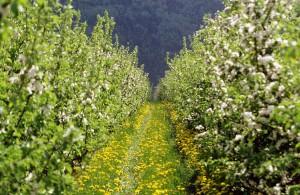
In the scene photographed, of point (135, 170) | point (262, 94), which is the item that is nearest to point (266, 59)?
point (262, 94)

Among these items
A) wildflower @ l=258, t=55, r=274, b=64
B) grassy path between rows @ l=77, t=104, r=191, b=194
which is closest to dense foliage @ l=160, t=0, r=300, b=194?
wildflower @ l=258, t=55, r=274, b=64

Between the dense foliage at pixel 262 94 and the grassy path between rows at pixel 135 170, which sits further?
the grassy path between rows at pixel 135 170

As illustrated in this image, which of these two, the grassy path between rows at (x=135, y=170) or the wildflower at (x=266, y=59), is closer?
the wildflower at (x=266, y=59)

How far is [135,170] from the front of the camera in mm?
18234

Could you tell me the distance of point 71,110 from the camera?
11.2 m

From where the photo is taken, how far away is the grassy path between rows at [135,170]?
1526cm

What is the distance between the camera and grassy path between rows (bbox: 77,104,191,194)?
50.1 ft

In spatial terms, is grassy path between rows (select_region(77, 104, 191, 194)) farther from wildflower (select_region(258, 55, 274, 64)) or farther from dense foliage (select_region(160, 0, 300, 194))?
wildflower (select_region(258, 55, 274, 64))

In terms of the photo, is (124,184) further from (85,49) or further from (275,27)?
(275,27)

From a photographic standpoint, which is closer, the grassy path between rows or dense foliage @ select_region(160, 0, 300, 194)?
dense foliage @ select_region(160, 0, 300, 194)

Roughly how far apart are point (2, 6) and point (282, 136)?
587 cm

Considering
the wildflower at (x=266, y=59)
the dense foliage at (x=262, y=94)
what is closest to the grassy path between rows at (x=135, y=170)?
the dense foliage at (x=262, y=94)

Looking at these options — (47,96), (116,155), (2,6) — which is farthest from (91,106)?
(116,155)

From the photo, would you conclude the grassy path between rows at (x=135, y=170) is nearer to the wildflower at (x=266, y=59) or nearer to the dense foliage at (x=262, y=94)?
the dense foliage at (x=262, y=94)
